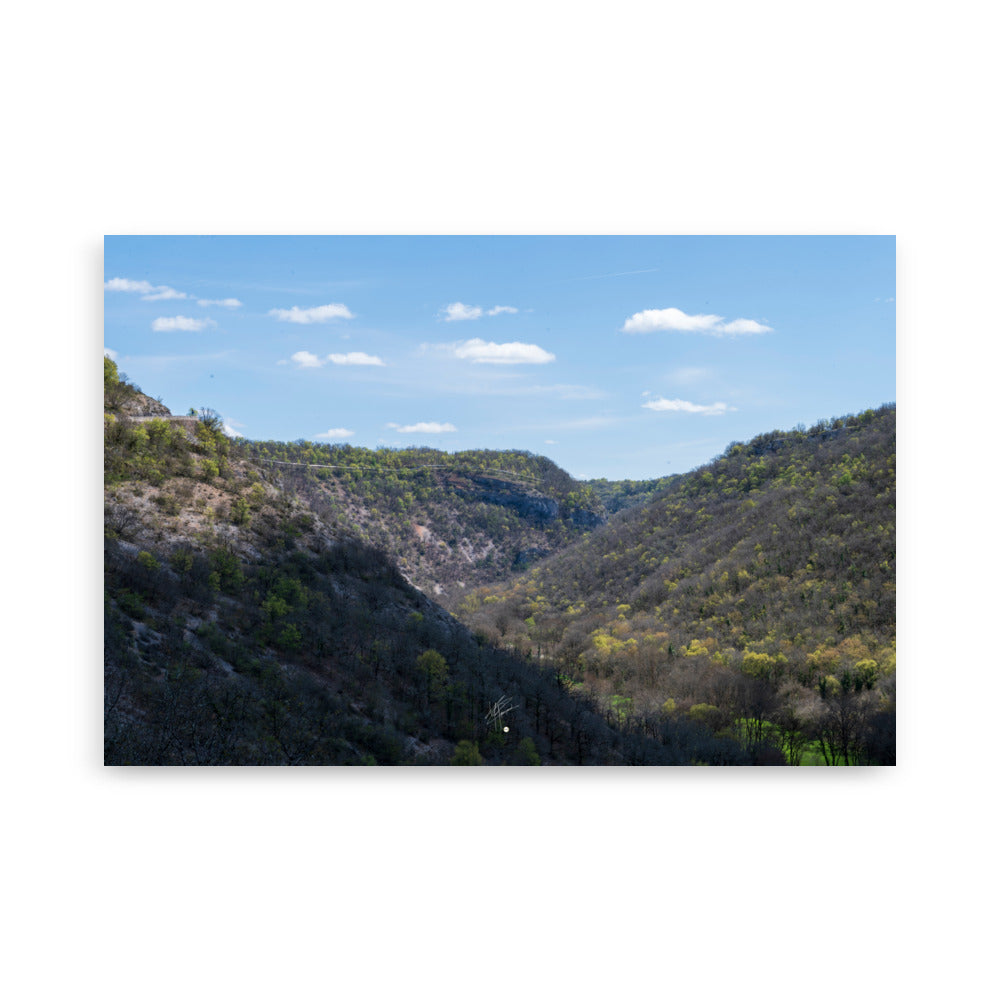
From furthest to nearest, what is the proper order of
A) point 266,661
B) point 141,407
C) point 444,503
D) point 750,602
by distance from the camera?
point 444,503 < point 750,602 < point 141,407 < point 266,661

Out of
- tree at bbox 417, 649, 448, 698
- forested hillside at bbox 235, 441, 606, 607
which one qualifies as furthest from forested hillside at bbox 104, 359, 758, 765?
forested hillside at bbox 235, 441, 606, 607

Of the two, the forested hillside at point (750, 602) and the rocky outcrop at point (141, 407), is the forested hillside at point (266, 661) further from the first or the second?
the forested hillside at point (750, 602)

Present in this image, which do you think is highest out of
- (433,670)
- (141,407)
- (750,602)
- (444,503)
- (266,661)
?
(141,407)

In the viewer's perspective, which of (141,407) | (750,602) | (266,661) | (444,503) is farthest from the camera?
(444,503)

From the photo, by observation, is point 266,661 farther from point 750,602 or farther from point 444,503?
point 750,602

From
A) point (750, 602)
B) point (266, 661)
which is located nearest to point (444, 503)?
point (750, 602)

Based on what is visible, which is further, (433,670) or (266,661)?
(433,670)
